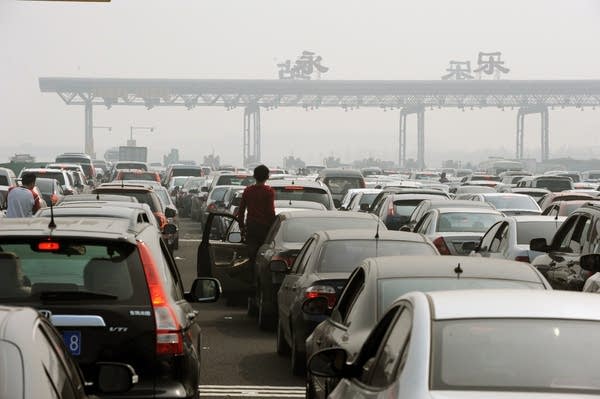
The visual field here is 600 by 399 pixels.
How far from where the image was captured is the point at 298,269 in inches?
603

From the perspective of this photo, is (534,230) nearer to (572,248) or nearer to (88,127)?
(572,248)

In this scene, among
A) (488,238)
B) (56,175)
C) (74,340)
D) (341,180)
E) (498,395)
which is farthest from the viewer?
(341,180)

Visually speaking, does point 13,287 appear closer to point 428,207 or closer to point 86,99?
point 428,207

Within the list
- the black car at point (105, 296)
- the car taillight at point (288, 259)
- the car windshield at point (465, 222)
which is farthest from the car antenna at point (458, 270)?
the car windshield at point (465, 222)

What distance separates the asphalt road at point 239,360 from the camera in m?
13.3

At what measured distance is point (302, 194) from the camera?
2653 cm

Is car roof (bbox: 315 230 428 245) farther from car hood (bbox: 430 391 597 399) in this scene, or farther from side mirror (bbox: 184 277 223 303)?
car hood (bbox: 430 391 597 399)

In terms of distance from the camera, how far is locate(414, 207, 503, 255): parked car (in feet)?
73.0

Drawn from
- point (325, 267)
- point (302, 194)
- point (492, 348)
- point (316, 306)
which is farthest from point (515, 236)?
point (492, 348)

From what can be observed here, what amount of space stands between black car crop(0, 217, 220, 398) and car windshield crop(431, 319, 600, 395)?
219 cm

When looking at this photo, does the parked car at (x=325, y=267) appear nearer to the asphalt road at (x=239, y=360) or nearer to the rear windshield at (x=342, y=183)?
the asphalt road at (x=239, y=360)

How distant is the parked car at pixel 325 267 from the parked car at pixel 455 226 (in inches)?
281

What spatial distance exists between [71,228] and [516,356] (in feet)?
10.6

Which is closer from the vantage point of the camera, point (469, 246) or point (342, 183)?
point (469, 246)
